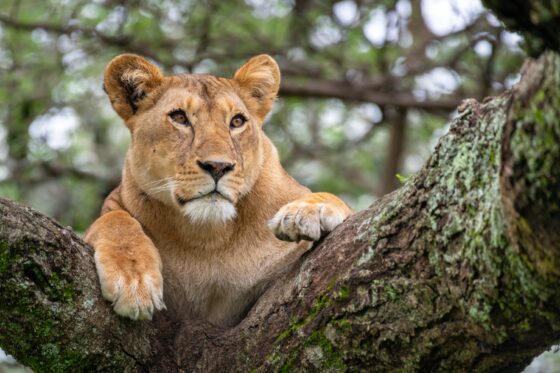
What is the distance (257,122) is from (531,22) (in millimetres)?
4094

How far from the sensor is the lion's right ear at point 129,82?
19.1 ft

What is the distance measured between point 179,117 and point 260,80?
3.42 ft

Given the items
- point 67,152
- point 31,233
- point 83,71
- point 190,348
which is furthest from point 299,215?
point 67,152

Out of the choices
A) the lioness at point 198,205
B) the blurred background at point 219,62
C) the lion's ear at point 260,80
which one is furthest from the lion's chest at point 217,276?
the blurred background at point 219,62

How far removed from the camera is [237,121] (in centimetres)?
576

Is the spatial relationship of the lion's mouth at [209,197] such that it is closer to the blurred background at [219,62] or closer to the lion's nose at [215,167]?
the lion's nose at [215,167]

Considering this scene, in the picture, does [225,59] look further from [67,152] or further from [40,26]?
[67,152]

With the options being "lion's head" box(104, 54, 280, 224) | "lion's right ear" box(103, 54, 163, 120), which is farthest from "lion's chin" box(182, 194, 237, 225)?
"lion's right ear" box(103, 54, 163, 120)

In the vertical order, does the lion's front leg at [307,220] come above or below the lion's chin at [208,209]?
above

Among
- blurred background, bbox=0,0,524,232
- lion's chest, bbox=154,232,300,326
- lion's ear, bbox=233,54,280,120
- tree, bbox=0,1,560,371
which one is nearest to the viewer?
tree, bbox=0,1,560,371

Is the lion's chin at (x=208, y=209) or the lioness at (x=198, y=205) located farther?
the lion's chin at (x=208, y=209)

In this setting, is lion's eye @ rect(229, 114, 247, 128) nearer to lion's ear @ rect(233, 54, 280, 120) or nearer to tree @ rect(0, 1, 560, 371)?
lion's ear @ rect(233, 54, 280, 120)

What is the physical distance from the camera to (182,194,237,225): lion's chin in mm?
5031

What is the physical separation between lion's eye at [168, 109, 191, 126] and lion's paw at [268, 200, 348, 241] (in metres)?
1.19
